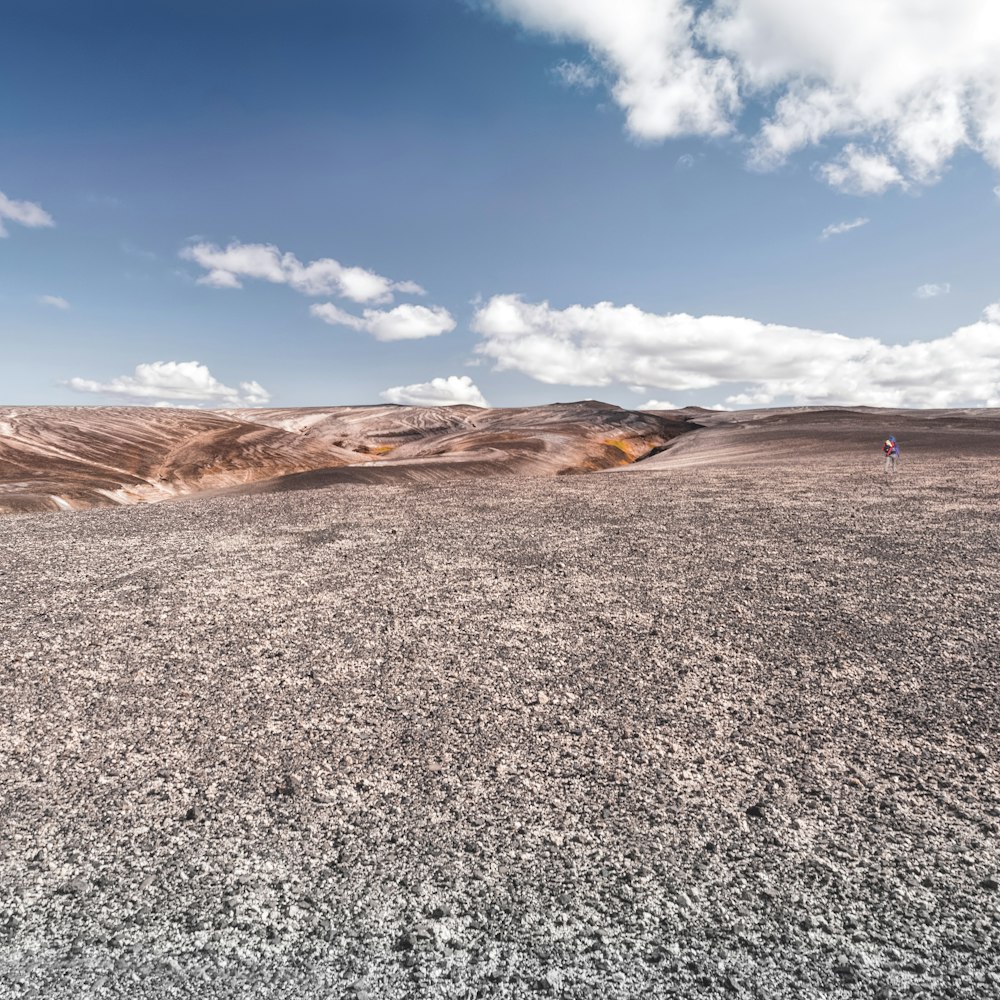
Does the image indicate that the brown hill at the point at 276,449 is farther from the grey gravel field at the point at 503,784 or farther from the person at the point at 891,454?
the person at the point at 891,454

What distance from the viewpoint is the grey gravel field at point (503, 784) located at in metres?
3.21

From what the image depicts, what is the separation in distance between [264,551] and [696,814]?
387 inches

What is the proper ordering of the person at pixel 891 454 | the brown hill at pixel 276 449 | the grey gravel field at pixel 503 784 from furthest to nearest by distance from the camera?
the brown hill at pixel 276 449, the person at pixel 891 454, the grey gravel field at pixel 503 784

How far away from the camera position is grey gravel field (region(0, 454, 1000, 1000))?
10.5 ft

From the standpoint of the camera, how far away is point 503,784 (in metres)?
4.59

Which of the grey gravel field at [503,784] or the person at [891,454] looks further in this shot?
the person at [891,454]

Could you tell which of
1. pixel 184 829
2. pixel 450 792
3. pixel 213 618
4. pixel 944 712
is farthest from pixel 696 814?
pixel 213 618

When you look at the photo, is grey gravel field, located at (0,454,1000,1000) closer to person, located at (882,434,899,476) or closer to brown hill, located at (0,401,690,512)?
person, located at (882,434,899,476)

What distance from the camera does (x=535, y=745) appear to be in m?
5.11

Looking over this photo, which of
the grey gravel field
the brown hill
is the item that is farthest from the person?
the brown hill

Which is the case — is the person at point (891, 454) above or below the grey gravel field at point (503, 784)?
above

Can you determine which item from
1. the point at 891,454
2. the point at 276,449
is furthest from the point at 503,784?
the point at 276,449

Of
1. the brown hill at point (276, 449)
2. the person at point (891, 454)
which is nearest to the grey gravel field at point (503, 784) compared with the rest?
the person at point (891, 454)

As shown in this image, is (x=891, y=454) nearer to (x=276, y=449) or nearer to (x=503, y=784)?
(x=503, y=784)
